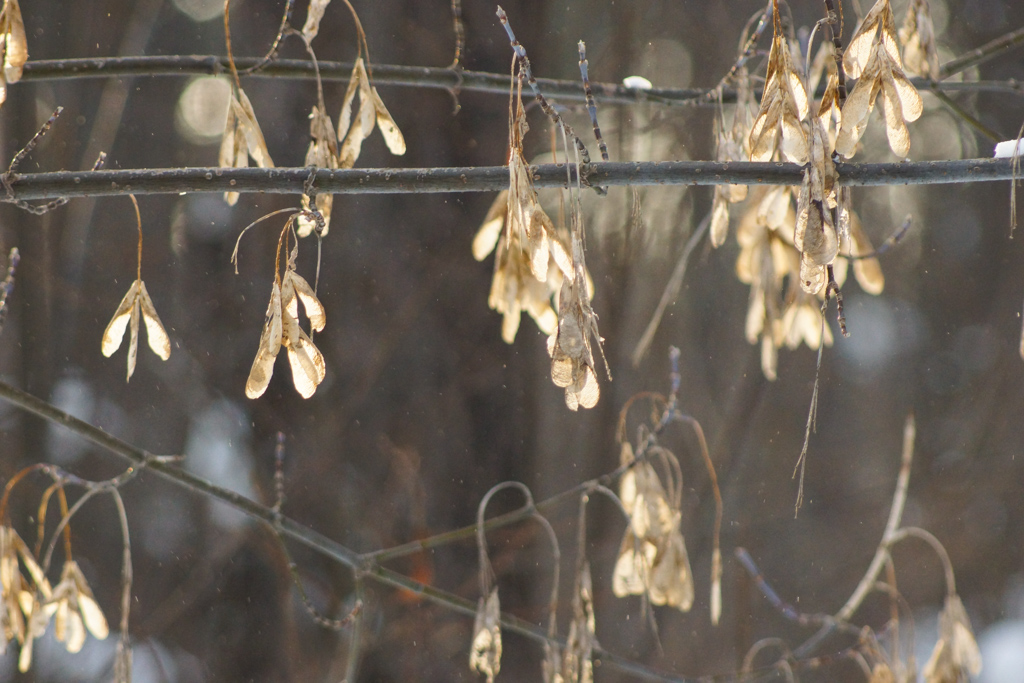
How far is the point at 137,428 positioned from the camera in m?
0.90

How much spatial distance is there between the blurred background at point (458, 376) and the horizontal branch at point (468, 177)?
510 millimetres

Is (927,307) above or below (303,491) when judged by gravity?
above

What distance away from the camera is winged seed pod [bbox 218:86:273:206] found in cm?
48

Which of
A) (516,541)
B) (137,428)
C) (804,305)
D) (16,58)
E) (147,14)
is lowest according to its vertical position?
(516,541)

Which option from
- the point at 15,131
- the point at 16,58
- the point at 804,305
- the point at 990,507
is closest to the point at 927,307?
the point at 990,507

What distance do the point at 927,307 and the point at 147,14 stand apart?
102 centimetres

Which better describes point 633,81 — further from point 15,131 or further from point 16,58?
point 15,131

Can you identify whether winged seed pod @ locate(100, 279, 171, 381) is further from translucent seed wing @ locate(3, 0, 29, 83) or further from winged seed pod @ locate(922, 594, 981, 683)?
winged seed pod @ locate(922, 594, 981, 683)

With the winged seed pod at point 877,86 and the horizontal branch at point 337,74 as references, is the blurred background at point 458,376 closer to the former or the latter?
the horizontal branch at point 337,74

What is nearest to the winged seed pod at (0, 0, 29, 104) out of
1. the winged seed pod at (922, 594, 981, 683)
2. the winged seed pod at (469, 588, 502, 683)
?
the winged seed pod at (469, 588, 502, 683)

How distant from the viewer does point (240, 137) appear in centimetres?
49

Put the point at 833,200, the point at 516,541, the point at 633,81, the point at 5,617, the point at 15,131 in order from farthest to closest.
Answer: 1. the point at 516,541
2. the point at 15,131
3. the point at 633,81
4. the point at 5,617
5. the point at 833,200

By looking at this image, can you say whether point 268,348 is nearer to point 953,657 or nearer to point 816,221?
point 816,221

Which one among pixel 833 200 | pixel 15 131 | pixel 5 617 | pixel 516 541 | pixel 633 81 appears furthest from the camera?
pixel 516 541
